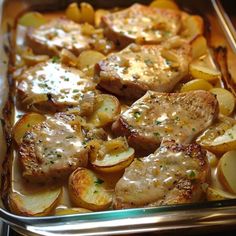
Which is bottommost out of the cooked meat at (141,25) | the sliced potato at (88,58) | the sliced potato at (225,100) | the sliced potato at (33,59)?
the sliced potato at (33,59)

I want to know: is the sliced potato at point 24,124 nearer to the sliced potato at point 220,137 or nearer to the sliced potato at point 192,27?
the sliced potato at point 220,137

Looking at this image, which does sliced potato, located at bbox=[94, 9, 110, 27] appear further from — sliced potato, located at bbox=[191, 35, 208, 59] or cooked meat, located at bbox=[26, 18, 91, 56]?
sliced potato, located at bbox=[191, 35, 208, 59]

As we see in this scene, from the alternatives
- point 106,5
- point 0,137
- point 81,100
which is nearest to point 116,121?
point 81,100

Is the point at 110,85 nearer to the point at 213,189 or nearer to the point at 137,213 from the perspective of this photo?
the point at 213,189

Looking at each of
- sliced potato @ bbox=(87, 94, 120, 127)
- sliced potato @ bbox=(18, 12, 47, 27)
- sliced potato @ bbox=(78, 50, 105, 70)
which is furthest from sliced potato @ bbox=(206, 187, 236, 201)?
sliced potato @ bbox=(18, 12, 47, 27)

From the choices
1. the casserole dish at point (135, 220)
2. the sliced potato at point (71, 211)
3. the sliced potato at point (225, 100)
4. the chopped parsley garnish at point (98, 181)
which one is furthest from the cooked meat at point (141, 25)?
the casserole dish at point (135, 220)

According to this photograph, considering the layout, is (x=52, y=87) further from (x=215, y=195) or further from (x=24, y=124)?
(x=215, y=195)
